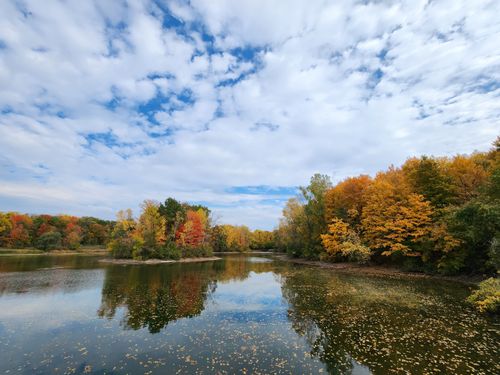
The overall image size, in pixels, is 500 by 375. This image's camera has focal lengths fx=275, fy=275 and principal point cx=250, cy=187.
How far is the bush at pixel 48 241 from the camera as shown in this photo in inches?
3474

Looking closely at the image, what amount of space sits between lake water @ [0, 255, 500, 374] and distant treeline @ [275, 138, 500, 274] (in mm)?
8062

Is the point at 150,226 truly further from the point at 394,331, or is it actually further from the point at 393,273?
the point at 394,331

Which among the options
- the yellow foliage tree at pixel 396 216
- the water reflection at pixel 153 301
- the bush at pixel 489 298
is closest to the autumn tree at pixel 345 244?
the yellow foliage tree at pixel 396 216

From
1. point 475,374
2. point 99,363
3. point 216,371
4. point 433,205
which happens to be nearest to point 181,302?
point 99,363

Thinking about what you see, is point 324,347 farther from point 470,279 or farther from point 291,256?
point 291,256

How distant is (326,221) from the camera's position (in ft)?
195

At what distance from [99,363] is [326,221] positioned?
5366cm

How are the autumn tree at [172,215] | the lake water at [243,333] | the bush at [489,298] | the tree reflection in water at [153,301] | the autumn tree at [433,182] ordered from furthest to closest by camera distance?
the autumn tree at [172,215]
the autumn tree at [433,182]
the bush at [489,298]
the tree reflection in water at [153,301]
the lake water at [243,333]

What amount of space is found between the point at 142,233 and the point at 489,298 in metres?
61.9

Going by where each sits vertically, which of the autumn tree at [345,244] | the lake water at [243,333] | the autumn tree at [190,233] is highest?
the autumn tree at [190,233]

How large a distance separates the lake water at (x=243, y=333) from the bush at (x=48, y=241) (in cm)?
7664

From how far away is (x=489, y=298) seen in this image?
1744 cm

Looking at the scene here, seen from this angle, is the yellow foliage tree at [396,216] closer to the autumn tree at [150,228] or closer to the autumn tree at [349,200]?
the autumn tree at [349,200]

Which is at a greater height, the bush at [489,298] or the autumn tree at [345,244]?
the autumn tree at [345,244]
